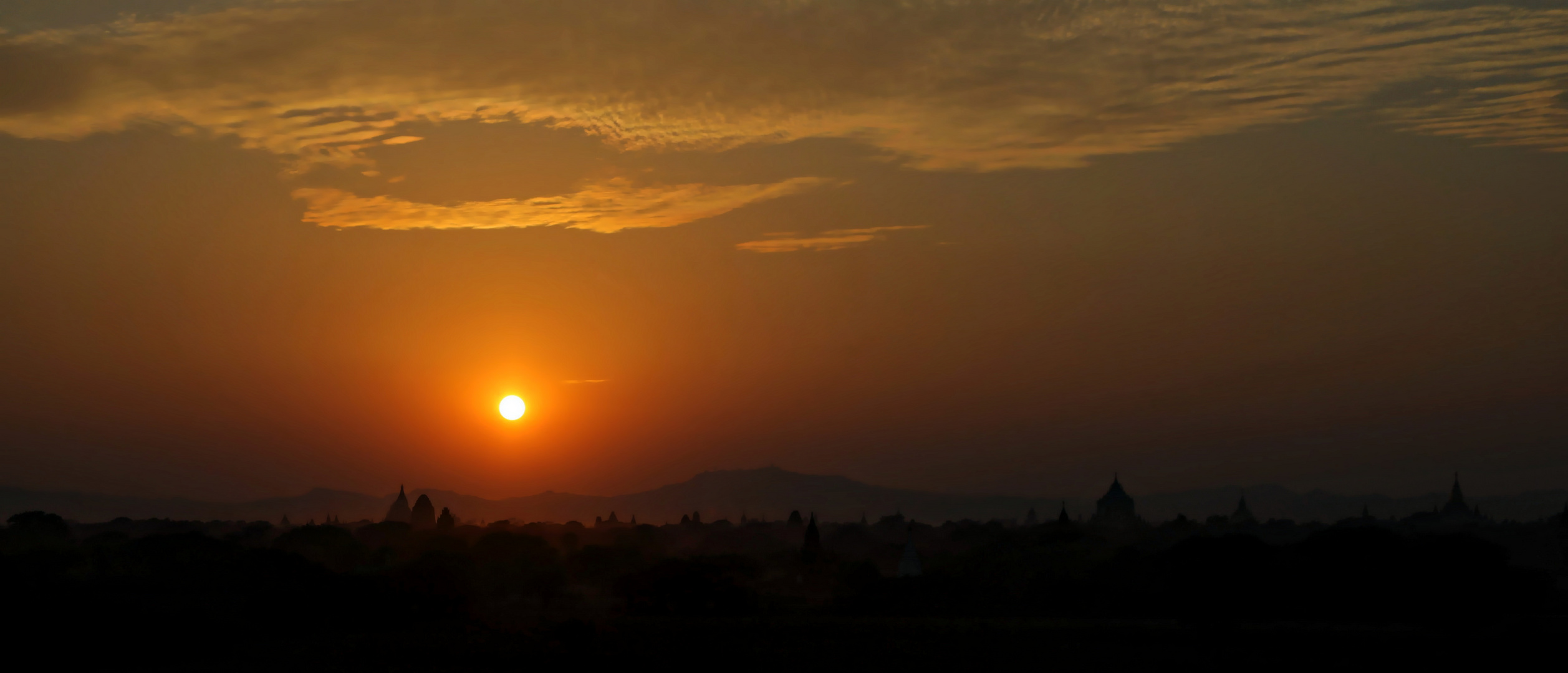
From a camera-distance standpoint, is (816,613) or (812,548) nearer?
(816,613)

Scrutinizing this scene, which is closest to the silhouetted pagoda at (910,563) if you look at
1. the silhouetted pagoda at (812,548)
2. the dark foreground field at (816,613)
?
the dark foreground field at (816,613)

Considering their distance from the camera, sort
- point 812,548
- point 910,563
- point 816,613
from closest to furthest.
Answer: point 816,613 < point 910,563 < point 812,548

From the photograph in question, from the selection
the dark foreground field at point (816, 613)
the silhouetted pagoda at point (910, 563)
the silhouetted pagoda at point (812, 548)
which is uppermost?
the silhouetted pagoda at point (812, 548)

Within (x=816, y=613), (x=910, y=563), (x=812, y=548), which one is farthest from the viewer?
(x=812, y=548)

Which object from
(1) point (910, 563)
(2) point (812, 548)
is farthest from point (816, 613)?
(2) point (812, 548)

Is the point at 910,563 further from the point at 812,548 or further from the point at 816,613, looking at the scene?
the point at 812,548

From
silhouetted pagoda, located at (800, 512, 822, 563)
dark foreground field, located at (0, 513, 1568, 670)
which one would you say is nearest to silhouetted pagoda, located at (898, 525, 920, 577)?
dark foreground field, located at (0, 513, 1568, 670)

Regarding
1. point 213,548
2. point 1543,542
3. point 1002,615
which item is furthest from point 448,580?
point 1543,542

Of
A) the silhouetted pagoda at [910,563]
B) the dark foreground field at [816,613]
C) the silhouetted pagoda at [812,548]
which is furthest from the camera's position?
the silhouetted pagoda at [812,548]

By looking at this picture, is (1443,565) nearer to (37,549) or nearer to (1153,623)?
(1153,623)

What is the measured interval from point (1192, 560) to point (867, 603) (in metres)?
30.2

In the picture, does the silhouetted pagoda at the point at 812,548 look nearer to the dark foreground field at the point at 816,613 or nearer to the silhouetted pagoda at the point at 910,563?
the silhouetted pagoda at the point at 910,563

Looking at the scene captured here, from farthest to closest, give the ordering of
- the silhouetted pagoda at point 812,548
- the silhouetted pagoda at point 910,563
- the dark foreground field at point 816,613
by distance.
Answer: the silhouetted pagoda at point 812,548
the silhouetted pagoda at point 910,563
the dark foreground field at point 816,613

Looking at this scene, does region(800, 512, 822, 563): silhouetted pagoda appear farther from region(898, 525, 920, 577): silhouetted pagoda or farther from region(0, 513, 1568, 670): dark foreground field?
region(0, 513, 1568, 670): dark foreground field
